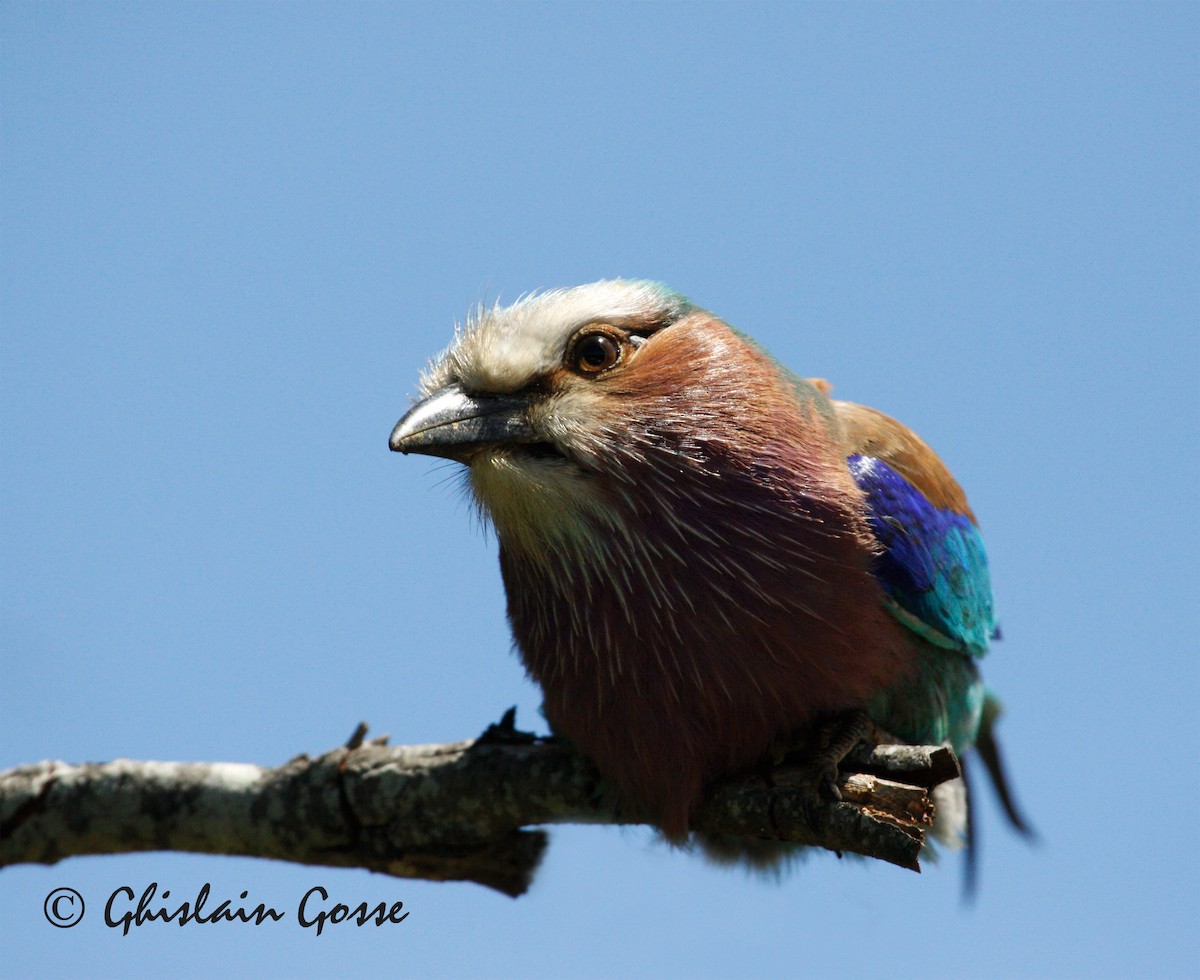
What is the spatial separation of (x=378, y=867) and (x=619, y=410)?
7.56ft

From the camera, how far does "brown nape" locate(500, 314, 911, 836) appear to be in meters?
3.82

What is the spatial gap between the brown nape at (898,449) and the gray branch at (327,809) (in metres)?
1.66

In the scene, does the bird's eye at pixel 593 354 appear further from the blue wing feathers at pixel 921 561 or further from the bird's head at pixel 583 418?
the blue wing feathers at pixel 921 561

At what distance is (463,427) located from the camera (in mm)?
3834

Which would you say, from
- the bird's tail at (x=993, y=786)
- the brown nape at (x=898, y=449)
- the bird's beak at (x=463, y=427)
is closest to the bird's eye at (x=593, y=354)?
the bird's beak at (x=463, y=427)

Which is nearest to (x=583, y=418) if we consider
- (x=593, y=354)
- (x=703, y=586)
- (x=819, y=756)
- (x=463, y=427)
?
(x=593, y=354)

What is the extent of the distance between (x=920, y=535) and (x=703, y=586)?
950 millimetres

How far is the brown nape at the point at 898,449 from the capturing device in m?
4.47

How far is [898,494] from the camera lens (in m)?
4.24

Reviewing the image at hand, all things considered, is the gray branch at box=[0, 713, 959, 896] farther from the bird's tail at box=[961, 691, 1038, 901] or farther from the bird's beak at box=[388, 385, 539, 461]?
the bird's tail at box=[961, 691, 1038, 901]

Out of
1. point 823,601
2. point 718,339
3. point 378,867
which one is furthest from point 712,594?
point 378,867

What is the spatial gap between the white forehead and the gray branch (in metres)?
1.56

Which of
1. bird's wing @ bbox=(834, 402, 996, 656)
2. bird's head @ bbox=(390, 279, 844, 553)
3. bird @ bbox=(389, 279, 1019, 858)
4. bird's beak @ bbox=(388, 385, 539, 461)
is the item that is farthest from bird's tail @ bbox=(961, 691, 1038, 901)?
bird's beak @ bbox=(388, 385, 539, 461)

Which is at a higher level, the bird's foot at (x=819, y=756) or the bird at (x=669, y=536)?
the bird at (x=669, y=536)
